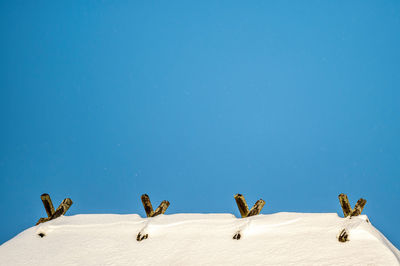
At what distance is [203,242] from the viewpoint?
217 centimetres

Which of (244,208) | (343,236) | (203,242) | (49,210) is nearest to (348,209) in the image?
(343,236)

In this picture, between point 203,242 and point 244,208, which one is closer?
point 203,242

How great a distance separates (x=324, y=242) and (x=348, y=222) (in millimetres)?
192

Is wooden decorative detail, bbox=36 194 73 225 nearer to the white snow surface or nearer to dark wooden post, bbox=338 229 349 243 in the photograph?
the white snow surface

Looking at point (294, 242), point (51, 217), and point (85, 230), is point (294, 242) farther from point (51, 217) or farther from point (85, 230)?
point (51, 217)

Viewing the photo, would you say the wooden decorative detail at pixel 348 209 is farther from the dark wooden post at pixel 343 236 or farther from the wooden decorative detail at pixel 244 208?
the wooden decorative detail at pixel 244 208

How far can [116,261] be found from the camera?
83.0 inches

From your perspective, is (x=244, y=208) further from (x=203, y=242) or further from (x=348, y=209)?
(x=348, y=209)

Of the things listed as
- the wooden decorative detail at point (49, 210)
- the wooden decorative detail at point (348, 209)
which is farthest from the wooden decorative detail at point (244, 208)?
the wooden decorative detail at point (49, 210)

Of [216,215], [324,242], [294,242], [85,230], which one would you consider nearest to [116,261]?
[85,230]

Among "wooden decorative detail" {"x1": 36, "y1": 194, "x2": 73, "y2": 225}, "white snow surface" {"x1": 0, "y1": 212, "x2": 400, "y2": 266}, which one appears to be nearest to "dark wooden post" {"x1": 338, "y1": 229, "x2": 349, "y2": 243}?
"white snow surface" {"x1": 0, "y1": 212, "x2": 400, "y2": 266}

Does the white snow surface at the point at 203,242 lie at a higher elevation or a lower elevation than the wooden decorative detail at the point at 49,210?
lower

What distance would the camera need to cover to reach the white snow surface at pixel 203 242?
6.32 feet

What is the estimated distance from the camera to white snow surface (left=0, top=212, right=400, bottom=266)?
1.93m
